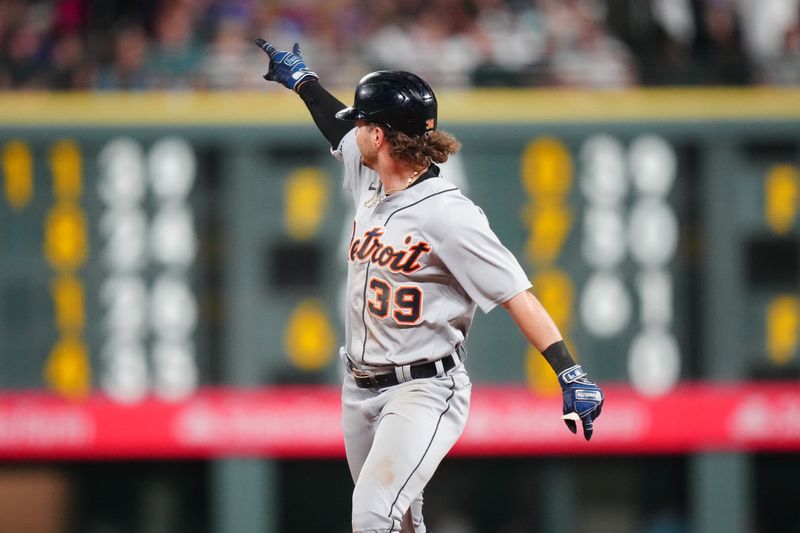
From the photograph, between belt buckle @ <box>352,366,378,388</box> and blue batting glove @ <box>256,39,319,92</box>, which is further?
blue batting glove @ <box>256,39,319,92</box>

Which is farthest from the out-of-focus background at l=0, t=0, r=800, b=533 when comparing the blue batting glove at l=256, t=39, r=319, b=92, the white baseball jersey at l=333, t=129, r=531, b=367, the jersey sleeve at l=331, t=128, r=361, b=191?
the white baseball jersey at l=333, t=129, r=531, b=367

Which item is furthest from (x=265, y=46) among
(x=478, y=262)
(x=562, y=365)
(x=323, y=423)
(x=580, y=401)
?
(x=323, y=423)

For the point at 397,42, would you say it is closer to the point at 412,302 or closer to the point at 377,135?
the point at 377,135

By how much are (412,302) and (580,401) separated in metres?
0.58

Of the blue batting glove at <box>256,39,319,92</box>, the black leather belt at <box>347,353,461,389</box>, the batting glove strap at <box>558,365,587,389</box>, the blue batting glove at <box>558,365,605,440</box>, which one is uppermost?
the blue batting glove at <box>256,39,319,92</box>

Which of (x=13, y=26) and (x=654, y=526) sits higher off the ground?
(x=13, y=26)

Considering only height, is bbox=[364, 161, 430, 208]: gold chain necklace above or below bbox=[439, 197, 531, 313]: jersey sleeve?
above

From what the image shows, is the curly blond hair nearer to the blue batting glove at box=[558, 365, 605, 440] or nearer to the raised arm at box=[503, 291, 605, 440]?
the raised arm at box=[503, 291, 605, 440]

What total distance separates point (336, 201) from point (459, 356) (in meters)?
4.29

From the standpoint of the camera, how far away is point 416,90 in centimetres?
425

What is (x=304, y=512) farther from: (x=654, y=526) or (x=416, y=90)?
(x=416, y=90)

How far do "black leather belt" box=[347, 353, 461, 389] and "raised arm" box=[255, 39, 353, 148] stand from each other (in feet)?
2.70

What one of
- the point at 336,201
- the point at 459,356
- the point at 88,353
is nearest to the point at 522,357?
the point at 336,201

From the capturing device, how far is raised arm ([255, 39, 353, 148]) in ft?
15.5
